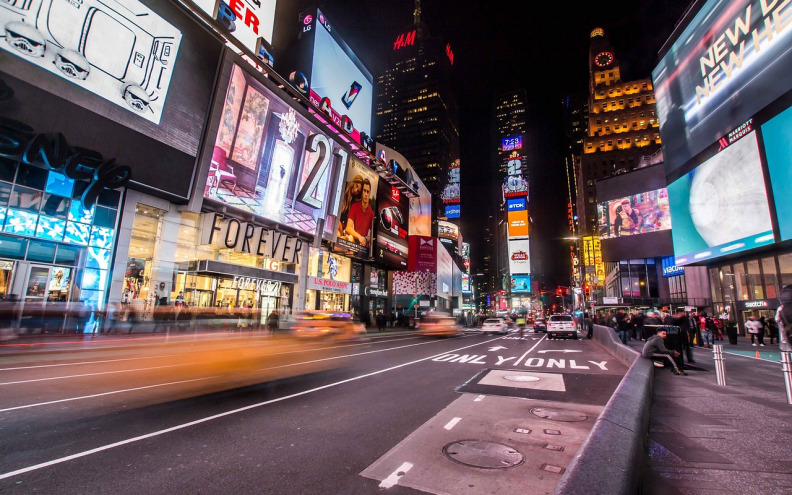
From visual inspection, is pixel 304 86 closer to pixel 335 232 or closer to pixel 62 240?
pixel 335 232

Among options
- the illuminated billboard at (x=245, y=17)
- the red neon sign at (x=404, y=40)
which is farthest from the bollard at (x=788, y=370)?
the red neon sign at (x=404, y=40)

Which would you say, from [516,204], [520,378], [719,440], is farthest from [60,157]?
[516,204]

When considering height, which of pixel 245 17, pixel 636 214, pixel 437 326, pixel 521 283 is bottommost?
pixel 437 326

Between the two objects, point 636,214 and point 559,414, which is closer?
point 559,414

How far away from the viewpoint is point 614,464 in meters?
2.52

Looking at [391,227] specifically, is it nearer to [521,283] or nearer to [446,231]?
[446,231]

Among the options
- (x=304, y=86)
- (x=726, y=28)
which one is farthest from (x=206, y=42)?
(x=726, y=28)

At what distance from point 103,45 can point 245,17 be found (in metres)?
14.5

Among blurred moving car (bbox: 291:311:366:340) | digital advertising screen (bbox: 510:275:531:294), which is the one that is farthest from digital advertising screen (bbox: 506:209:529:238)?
blurred moving car (bbox: 291:311:366:340)

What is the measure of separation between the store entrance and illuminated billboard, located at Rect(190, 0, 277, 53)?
19396 mm

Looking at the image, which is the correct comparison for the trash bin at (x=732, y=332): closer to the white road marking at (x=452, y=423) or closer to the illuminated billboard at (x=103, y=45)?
the white road marking at (x=452, y=423)

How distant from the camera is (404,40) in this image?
180 m

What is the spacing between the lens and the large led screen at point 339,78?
138 feet

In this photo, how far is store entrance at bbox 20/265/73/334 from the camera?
16.5 m
